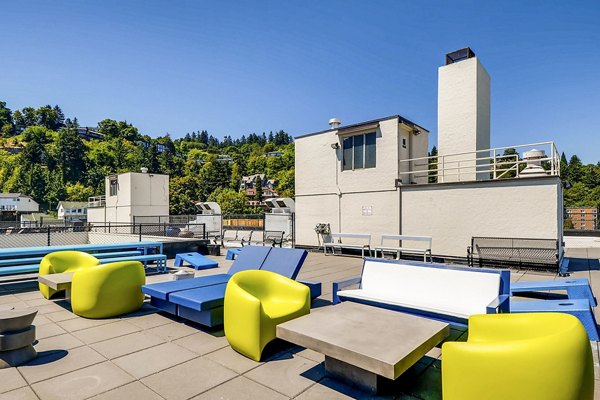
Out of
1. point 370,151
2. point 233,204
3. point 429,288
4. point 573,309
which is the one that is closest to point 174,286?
point 429,288

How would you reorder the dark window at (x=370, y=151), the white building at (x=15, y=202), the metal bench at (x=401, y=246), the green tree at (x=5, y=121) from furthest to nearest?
the green tree at (x=5, y=121)
the white building at (x=15, y=202)
the dark window at (x=370, y=151)
the metal bench at (x=401, y=246)

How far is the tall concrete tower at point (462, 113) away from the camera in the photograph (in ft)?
42.0

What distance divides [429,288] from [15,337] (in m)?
5.24

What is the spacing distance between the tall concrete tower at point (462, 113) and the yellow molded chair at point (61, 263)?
460 inches

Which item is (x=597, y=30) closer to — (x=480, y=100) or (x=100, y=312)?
(x=480, y=100)

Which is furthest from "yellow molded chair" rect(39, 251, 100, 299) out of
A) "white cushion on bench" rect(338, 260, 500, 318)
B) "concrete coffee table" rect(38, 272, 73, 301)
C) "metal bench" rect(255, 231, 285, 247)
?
"metal bench" rect(255, 231, 285, 247)

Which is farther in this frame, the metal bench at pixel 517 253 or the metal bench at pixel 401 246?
the metal bench at pixel 401 246

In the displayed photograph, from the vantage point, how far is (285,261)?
5707 mm

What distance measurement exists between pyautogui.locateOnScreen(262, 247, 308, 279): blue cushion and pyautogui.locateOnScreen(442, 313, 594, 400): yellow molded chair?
125 inches

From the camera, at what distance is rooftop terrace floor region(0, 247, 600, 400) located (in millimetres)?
3098

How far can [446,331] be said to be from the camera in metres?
3.36

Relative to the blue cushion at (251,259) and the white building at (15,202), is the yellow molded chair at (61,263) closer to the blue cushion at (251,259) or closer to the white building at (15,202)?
the blue cushion at (251,259)

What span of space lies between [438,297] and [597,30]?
530 inches

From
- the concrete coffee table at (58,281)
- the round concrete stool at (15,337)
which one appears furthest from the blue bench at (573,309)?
the concrete coffee table at (58,281)
